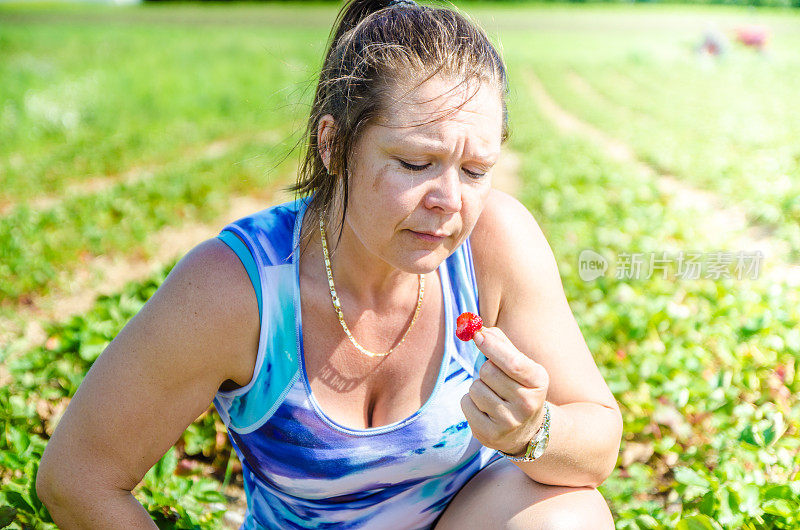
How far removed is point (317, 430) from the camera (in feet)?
4.44

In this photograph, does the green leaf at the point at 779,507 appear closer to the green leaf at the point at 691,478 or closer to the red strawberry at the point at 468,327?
the green leaf at the point at 691,478

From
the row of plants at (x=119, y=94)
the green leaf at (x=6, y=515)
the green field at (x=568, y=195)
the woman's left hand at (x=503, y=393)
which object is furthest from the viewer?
the row of plants at (x=119, y=94)

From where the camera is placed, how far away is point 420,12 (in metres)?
1.36

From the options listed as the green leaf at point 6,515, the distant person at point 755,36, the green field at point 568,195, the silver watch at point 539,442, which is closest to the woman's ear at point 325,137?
the green field at point 568,195

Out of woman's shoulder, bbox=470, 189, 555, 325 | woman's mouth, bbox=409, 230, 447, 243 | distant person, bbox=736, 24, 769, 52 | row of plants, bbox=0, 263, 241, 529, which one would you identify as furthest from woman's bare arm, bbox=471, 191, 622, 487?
distant person, bbox=736, 24, 769, 52

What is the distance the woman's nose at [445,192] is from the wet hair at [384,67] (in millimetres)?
101

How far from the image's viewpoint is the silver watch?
1298 millimetres

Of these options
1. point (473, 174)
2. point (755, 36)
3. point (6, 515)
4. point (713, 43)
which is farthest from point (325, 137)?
point (713, 43)

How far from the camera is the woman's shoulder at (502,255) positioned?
1495mm

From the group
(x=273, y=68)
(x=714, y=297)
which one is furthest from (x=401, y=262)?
(x=273, y=68)

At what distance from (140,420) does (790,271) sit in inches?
148

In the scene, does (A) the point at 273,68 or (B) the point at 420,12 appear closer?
(B) the point at 420,12

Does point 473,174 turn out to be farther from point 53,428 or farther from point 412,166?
point 53,428

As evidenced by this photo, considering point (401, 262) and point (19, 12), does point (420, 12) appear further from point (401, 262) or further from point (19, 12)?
point (19, 12)
